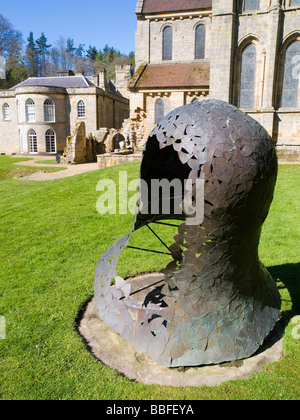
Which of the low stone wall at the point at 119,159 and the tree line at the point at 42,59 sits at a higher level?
the tree line at the point at 42,59

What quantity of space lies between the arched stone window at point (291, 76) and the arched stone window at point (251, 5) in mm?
3457

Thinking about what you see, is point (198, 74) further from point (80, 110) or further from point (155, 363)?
point (155, 363)

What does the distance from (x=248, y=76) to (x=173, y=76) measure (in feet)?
21.2

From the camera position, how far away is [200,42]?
29.3m

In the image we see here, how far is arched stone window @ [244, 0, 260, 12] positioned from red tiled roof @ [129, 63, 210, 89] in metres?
5.26

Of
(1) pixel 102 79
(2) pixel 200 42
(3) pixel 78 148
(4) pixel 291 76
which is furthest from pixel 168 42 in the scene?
(1) pixel 102 79

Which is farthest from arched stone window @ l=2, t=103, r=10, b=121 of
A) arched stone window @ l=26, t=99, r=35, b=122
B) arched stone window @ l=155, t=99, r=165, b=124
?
arched stone window @ l=155, t=99, r=165, b=124

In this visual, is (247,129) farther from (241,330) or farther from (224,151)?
(241,330)

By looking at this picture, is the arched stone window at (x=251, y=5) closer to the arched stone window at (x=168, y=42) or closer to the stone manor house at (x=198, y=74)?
the stone manor house at (x=198, y=74)

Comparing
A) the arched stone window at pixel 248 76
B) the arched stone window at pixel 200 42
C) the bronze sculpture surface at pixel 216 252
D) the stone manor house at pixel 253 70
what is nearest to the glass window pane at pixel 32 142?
the stone manor house at pixel 253 70

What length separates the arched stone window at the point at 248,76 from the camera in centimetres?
2369

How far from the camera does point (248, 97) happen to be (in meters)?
24.2

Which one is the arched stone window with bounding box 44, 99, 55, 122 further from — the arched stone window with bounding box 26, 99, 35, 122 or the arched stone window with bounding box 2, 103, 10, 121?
the arched stone window with bounding box 2, 103, 10, 121
